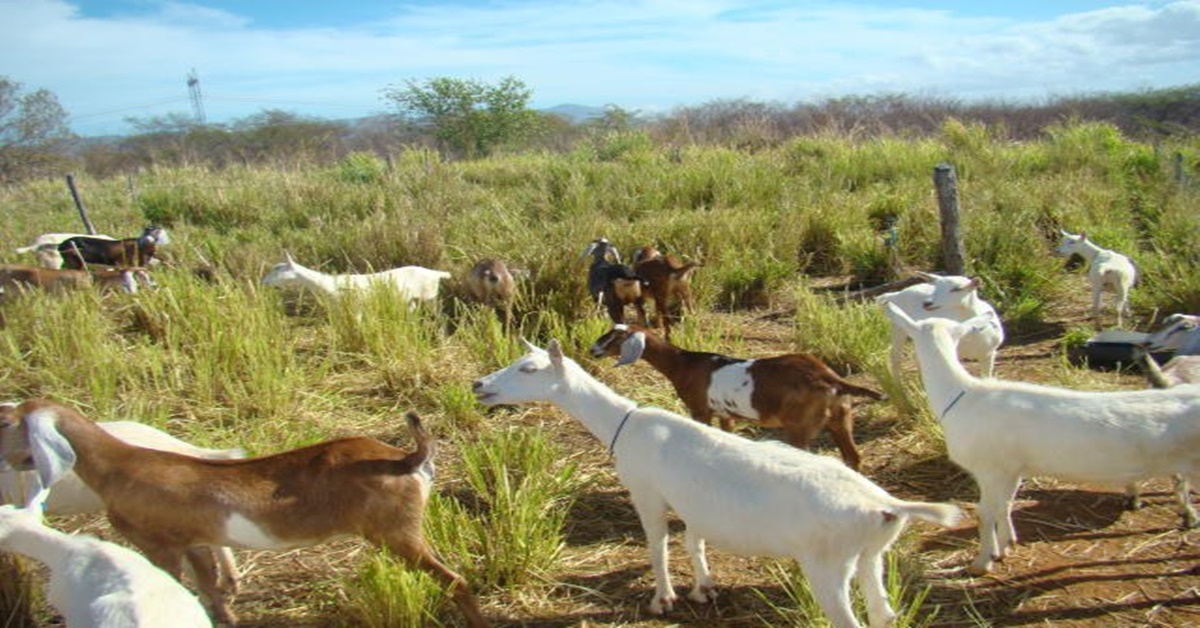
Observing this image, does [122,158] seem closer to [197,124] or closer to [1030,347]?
[197,124]

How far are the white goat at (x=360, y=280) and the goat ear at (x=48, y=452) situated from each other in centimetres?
379

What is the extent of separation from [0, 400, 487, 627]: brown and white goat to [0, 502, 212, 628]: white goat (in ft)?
0.95

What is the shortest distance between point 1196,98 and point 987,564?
109 feet

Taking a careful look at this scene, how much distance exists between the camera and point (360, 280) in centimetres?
708

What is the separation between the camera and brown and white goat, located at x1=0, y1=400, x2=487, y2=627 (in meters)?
3.09

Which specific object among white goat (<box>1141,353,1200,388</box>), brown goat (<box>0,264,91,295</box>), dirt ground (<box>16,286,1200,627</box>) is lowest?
dirt ground (<box>16,286,1200,627</box>)

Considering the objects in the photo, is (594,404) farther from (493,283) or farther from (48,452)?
(493,283)

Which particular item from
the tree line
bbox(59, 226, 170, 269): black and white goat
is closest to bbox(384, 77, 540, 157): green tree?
the tree line

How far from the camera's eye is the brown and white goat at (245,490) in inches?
122

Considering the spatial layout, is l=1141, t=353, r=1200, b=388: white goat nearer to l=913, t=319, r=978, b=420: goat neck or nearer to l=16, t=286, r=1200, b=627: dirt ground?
l=16, t=286, r=1200, b=627: dirt ground

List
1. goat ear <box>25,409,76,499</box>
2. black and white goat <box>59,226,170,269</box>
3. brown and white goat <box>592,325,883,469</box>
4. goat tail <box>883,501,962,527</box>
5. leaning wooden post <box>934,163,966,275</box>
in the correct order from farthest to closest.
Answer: black and white goat <box>59,226,170,269</box>
leaning wooden post <box>934,163,966,275</box>
brown and white goat <box>592,325,883,469</box>
goat ear <box>25,409,76,499</box>
goat tail <box>883,501,962,527</box>

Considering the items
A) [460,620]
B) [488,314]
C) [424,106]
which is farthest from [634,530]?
[424,106]

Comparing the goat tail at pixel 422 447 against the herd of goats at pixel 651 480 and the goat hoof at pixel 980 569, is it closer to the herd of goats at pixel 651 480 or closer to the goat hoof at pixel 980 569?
the herd of goats at pixel 651 480

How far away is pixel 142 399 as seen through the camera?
496cm
